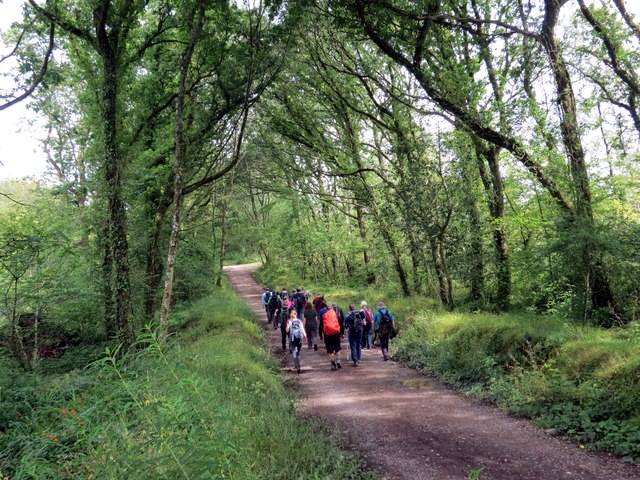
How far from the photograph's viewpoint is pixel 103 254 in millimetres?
10961

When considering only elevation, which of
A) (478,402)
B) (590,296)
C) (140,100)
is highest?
(140,100)

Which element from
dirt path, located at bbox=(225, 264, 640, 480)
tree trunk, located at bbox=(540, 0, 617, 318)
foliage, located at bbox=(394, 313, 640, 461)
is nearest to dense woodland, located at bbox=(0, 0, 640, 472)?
tree trunk, located at bbox=(540, 0, 617, 318)

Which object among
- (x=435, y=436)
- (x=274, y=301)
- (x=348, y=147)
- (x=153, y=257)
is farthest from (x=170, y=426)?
(x=348, y=147)

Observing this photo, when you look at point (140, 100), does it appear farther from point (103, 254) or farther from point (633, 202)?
point (633, 202)

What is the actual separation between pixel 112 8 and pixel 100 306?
8526mm

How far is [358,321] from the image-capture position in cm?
1077

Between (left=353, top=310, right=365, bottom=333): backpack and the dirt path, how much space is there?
5.04 feet

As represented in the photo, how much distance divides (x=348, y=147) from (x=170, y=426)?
634 inches

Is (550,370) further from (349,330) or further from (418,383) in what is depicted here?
(349,330)

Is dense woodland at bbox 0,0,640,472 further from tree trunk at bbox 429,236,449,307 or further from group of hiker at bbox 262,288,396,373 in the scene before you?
group of hiker at bbox 262,288,396,373

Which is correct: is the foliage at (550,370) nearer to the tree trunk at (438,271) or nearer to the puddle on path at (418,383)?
the puddle on path at (418,383)

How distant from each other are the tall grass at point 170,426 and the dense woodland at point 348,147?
5.74ft

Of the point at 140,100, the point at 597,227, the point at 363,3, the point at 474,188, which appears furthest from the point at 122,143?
the point at 597,227

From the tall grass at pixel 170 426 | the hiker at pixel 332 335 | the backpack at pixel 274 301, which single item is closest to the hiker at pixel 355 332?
the hiker at pixel 332 335
